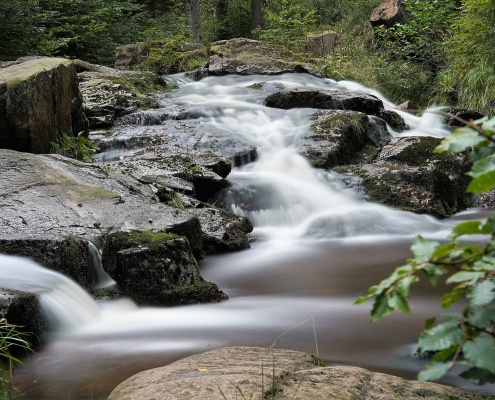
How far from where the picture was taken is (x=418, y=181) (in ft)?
26.8

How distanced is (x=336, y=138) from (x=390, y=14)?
376 inches

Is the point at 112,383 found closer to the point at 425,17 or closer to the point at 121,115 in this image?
the point at 121,115

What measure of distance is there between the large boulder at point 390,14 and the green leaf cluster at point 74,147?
12121 millimetres

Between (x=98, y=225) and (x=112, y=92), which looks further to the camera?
(x=112, y=92)

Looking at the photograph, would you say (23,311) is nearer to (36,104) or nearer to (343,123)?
(36,104)

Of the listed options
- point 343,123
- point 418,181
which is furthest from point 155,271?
point 343,123

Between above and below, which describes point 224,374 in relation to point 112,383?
above

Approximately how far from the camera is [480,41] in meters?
12.0

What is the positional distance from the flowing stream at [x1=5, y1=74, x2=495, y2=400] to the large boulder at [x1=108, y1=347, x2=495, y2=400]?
22 cm

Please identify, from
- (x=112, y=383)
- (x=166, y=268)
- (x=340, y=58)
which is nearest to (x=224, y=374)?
(x=112, y=383)

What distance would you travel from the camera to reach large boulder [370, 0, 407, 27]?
17344 mm

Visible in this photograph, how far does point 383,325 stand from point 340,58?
45.8 feet

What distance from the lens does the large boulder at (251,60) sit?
1527 cm

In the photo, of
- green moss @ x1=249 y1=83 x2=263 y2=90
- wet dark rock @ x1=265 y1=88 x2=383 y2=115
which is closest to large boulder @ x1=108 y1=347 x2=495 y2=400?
wet dark rock @ x1=265 y1=88 x2=383 y2=115
